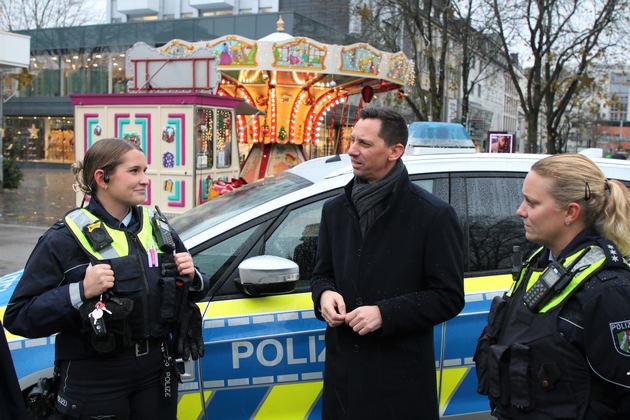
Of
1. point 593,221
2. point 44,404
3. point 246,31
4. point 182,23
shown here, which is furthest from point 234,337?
point 182,23

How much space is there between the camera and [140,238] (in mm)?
2451

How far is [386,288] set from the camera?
2.43 m

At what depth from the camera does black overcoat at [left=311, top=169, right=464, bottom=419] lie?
2395 millimetres

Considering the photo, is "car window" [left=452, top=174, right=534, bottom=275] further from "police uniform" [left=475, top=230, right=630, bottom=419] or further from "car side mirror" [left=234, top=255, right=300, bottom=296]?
"police uniform" [left=475, top=230, right=630, bottom=419]

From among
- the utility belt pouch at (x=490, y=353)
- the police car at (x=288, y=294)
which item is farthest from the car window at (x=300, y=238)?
the utility belt pouch at (x=490, y=353)

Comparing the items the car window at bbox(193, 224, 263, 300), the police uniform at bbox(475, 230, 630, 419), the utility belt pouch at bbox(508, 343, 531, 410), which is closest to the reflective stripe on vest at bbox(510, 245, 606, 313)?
the police uniform at bbox(475, 230, 630, 419)

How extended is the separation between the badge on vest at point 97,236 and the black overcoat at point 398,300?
92 cm

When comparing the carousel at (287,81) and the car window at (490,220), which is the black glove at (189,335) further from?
the carousel at (287,81)

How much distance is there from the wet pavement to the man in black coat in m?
7.22

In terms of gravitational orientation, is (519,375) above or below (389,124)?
below

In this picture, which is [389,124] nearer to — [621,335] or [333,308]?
[333,308]

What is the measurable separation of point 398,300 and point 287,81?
14.1m

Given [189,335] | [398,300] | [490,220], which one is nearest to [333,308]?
[398,300]

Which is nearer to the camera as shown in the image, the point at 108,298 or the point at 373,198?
the point at 108,298
